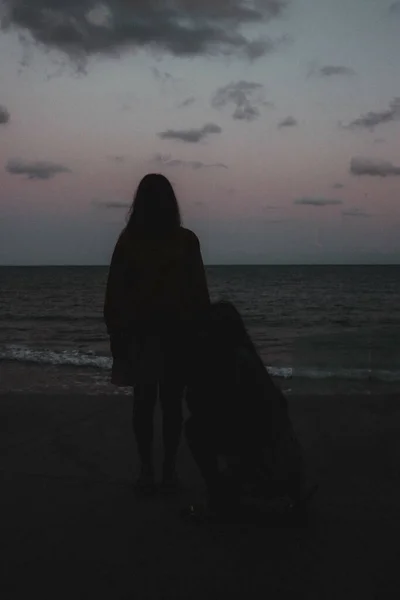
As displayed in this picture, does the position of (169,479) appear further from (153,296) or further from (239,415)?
(153,296)

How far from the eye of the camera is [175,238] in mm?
3201

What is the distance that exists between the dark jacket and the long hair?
5cm

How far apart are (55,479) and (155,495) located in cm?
66

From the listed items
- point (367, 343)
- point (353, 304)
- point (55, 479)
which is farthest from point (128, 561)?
point (353, 304)

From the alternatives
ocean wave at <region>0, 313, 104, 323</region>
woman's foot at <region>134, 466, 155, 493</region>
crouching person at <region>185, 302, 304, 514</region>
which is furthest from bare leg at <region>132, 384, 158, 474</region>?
ocean wave at <region>0, 313, 104, 323</region>

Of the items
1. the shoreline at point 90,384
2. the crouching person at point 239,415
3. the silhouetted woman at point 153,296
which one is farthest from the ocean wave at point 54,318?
the crouching person at point 239,415

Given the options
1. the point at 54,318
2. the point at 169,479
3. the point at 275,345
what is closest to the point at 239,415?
the point at 169,479

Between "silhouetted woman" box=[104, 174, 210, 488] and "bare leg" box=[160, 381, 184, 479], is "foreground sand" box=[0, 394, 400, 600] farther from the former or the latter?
"silhouetted woman" box=[104, 174, 210, 488]

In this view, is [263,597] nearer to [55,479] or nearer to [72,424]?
[55,479]

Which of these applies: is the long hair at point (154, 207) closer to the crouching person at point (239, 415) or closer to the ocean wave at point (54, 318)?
the crouching person at point (239, 415)

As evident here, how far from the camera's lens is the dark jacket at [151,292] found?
3135 mm

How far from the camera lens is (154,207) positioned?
3150 mm

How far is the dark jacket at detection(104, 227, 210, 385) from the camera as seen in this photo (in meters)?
3.13

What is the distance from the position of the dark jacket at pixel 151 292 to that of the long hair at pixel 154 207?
46 millimetres
